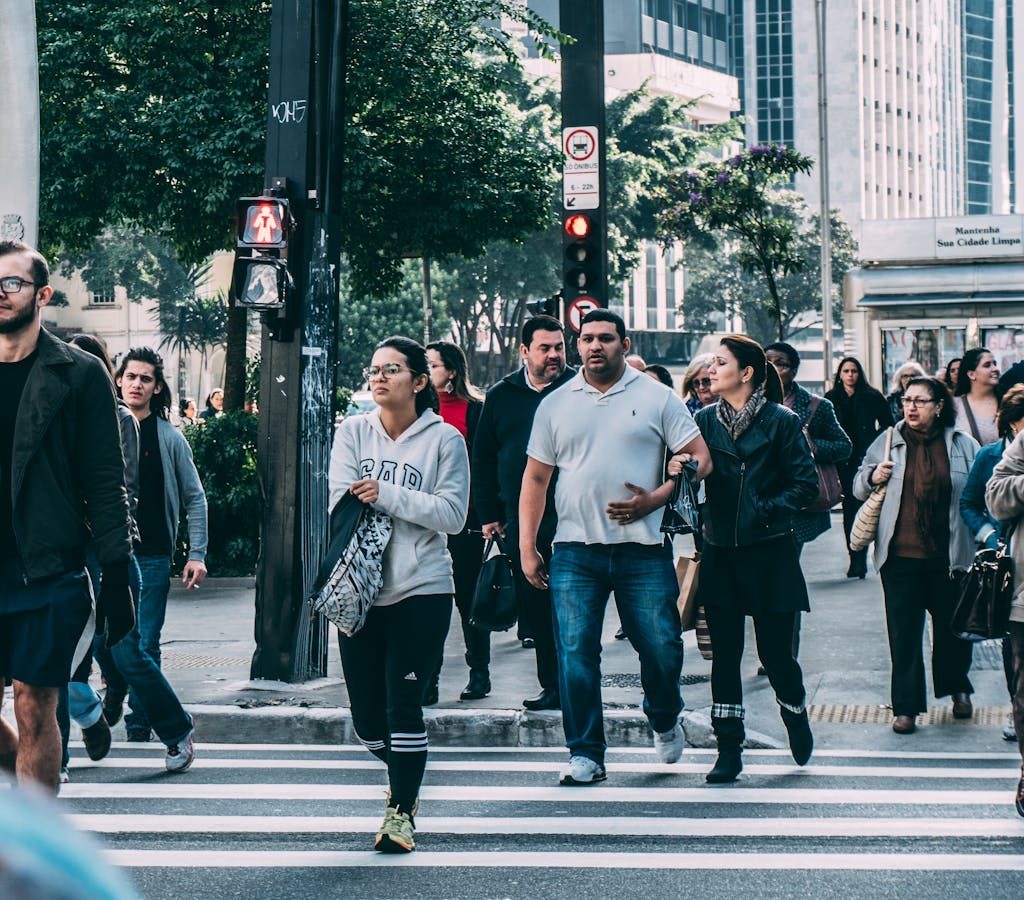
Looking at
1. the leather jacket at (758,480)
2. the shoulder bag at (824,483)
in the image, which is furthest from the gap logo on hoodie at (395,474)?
the shoulder bag at (824,483)

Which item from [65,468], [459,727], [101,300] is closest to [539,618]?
[459,727]

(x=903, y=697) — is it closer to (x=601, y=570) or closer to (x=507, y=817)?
(x=601, y=570)

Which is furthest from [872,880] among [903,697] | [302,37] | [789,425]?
[302,37]

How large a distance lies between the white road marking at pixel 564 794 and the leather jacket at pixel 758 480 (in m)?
1.04

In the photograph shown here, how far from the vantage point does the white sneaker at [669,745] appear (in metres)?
7.00

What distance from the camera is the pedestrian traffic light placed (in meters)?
12.7

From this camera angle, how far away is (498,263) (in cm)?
5272

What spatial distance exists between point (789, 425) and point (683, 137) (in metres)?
44.3

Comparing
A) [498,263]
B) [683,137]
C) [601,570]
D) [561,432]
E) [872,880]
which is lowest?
[872,880]

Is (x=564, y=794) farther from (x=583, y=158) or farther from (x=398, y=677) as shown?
(x=583, y=158)

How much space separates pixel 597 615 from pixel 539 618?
167 cm

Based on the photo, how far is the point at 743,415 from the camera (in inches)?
278

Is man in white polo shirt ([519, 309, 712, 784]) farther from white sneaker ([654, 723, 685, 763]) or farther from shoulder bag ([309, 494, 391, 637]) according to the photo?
shoulder bag ([309, 494, 391, 637])

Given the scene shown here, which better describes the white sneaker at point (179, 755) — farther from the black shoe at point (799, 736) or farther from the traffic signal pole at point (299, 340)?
the black shoe at point (799, 736)
